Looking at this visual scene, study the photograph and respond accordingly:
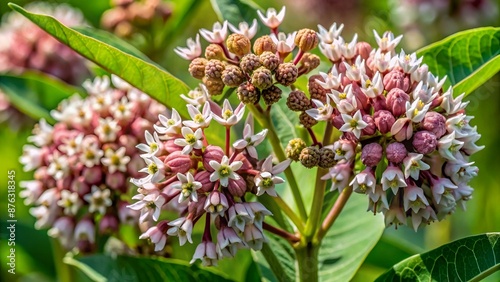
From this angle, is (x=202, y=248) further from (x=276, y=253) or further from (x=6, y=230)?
(x=6, y=230)

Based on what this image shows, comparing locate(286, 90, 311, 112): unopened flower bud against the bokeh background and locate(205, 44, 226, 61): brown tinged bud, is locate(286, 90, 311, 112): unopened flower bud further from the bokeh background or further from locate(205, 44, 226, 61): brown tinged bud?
the bokeh background

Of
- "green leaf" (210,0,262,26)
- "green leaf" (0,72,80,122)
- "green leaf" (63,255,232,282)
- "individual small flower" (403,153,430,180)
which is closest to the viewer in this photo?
"individual small flower" (403,153,430,180)

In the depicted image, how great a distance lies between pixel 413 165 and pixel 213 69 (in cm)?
47

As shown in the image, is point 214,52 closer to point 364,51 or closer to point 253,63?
point 253,63

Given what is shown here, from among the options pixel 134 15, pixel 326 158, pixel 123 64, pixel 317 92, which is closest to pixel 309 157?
pixel 326 158

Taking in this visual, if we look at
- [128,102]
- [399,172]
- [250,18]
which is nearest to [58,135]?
[128,102]

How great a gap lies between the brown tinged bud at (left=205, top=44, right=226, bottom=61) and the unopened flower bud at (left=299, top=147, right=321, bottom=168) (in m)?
0.31

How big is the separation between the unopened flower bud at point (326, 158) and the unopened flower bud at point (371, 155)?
0.21 feet

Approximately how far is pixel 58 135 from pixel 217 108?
2.52ft

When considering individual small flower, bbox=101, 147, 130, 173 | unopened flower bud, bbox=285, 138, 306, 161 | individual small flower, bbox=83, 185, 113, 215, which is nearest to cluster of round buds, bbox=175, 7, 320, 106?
unopened flower bud, bbox=285, 138, 306, 161

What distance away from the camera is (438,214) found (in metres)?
1.66

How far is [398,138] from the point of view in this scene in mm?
1555

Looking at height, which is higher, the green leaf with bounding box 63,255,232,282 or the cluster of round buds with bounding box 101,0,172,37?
the cluster of round buds with bounding box 101,0,172,37

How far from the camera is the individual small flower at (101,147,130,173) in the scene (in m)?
2.13
